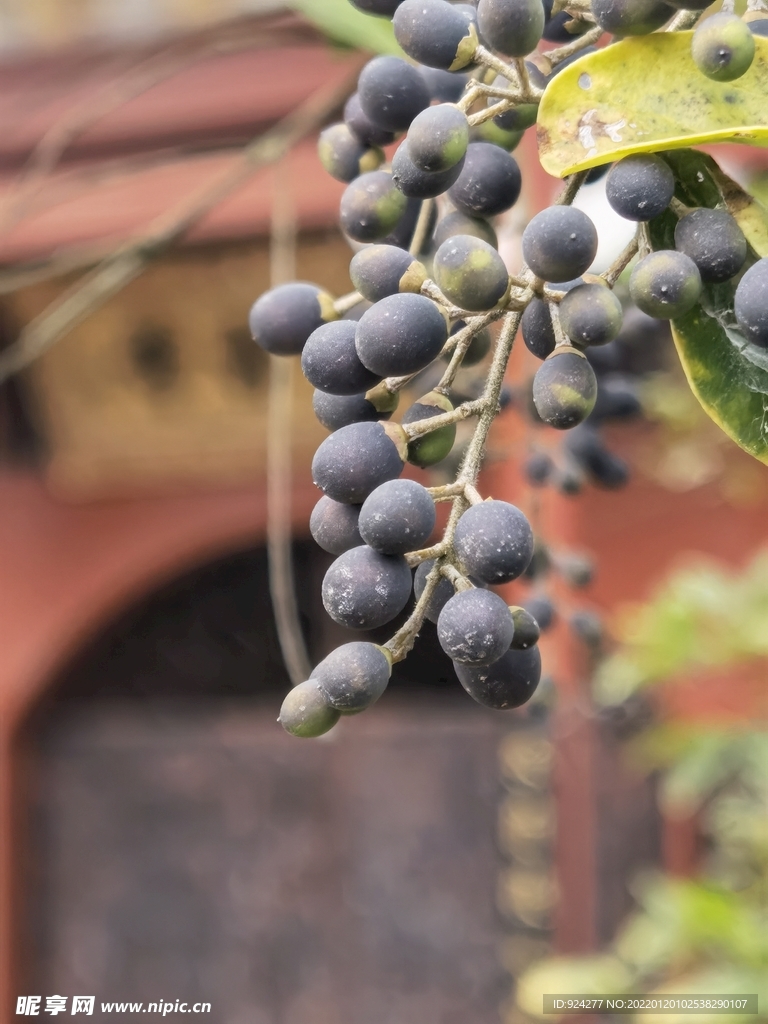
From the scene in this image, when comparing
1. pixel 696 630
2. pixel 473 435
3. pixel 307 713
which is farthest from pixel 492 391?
pixel 696 630

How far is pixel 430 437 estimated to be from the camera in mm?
350

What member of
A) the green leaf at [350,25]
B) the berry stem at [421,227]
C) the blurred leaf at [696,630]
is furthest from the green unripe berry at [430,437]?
the blurred leaf at [696,630]

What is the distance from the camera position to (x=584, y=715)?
1356mm

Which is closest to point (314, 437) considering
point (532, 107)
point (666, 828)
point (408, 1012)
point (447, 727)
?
point (447, 727)

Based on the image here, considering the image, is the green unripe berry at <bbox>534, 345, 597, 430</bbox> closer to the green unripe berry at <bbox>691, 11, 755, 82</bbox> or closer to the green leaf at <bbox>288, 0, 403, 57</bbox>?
the green unripe berry at <bbox>691, 11, 755, 82</bbox>

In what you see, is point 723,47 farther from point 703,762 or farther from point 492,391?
point 703,762

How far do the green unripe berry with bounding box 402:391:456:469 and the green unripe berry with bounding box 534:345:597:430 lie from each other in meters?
0.04

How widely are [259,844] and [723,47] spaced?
58.1 inches

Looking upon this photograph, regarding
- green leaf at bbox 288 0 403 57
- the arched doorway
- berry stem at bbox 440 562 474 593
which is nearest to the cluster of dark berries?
berry stem at bbox 440 562 474 593

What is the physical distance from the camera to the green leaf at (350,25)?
1.98 ft

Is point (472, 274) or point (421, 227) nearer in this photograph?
point (472, 274)

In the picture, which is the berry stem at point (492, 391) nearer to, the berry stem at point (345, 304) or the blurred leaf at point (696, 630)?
the berry stem at point (345, 304)

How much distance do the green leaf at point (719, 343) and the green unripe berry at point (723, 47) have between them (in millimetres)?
38

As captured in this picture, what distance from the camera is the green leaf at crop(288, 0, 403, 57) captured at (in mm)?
604
